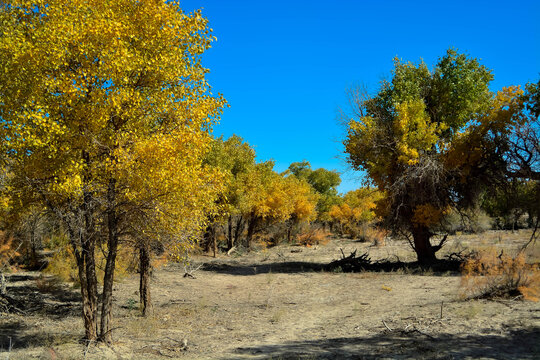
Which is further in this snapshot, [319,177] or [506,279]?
[319,177]

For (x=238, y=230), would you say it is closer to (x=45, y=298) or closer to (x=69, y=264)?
(x=69, y=264)

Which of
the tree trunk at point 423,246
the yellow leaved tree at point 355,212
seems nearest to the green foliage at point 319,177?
the yellow leaved tree at point 355,212

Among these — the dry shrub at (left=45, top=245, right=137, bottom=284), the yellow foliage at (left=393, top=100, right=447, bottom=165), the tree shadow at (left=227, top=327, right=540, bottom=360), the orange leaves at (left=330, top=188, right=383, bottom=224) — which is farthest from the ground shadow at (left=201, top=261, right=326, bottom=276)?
the orange leaves at (left=330, top=188, right=383, bottom=224)

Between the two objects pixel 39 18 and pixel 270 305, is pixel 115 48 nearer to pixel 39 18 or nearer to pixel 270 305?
pixel 39 18

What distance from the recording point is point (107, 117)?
8.17 m

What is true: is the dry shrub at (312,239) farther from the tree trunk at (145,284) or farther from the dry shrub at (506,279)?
the dry shrub at (506,279)

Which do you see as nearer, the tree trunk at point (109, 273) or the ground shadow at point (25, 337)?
the tree trunk at point (109, 273)

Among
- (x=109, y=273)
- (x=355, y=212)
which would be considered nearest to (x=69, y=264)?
(x=109, y=273)

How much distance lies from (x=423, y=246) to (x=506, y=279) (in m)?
10.3

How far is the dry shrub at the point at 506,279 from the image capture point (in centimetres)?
1066

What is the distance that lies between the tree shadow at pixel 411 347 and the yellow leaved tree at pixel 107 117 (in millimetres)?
3432

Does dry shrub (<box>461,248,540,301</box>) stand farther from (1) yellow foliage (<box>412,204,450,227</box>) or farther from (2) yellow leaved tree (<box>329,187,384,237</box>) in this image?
(2) yellow leaved tree (<box>329,187,384,237</box>)

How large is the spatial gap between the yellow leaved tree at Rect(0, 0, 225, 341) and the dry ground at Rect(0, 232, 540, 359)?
2.32 meters

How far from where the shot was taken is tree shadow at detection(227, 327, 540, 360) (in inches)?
301
